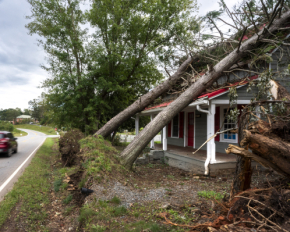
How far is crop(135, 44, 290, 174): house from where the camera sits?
834cm

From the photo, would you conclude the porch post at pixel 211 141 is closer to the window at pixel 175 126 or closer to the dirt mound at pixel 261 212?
the dirt mound at pixel 261 212

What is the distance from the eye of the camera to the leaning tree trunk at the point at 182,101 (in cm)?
781

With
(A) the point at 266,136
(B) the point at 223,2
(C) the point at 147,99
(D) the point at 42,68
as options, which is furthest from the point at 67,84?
(A) the point at 266,136


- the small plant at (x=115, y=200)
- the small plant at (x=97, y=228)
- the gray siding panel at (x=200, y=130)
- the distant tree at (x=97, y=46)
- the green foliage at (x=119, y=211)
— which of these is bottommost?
the small plant at (x=97, y=228)

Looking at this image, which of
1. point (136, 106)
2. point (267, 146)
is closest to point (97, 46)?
point (136, 106)

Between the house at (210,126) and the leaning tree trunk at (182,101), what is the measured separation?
Answer: 512mm

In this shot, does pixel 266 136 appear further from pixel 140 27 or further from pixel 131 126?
pixel 131 126

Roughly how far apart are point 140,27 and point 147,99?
5.59m

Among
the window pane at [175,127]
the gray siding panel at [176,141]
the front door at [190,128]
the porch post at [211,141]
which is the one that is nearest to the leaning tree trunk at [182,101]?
the porch post at [211,141]

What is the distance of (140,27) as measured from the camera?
45.8 feet

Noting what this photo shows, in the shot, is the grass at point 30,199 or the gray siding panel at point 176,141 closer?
the grass at point 30,199

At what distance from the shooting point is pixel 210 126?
27.4ft

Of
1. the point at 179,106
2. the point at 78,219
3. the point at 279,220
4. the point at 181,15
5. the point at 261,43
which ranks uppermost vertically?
the point at 181,15

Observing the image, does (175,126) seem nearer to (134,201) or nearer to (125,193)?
(125,193)
